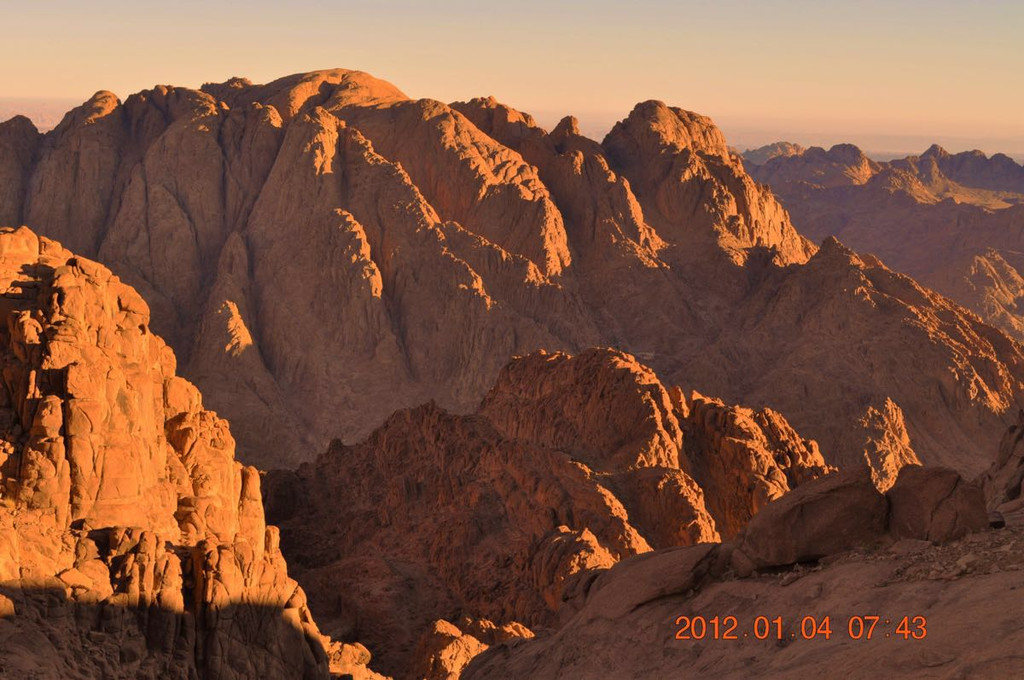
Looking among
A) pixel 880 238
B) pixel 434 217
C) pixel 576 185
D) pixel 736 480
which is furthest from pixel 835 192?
pixel 736 480

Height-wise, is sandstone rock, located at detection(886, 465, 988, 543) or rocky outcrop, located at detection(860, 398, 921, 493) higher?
sandstone rock, located at detection(886, 465, 988, 543)

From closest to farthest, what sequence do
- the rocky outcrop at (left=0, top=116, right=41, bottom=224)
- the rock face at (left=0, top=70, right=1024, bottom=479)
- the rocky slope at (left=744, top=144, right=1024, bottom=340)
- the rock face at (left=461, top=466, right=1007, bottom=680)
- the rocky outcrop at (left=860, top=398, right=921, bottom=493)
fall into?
1. the rock face at (left=461, top=466, right=1007, bottom=680)
2. the rocky outcrop at (left=860, top=398, right=921, bottom=493)
3. the rock face at (left=0, top=70, right=1024, bottom=479)
4. the rocky outcrop at (left=0, top=116, right=41, bottom=224)
5. the rocky slope at (left=744, top=144, right=1024, bottom=340)

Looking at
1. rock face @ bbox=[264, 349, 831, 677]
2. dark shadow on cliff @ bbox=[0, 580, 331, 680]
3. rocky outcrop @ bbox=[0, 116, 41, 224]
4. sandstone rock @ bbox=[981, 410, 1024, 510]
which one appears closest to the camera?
dark shadow on cliff @ bbox=[0, 580, 331, 680]

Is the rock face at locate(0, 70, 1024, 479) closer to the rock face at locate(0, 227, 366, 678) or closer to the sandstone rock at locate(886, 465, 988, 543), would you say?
the rock face at locate(0, 227, 366, 678)
